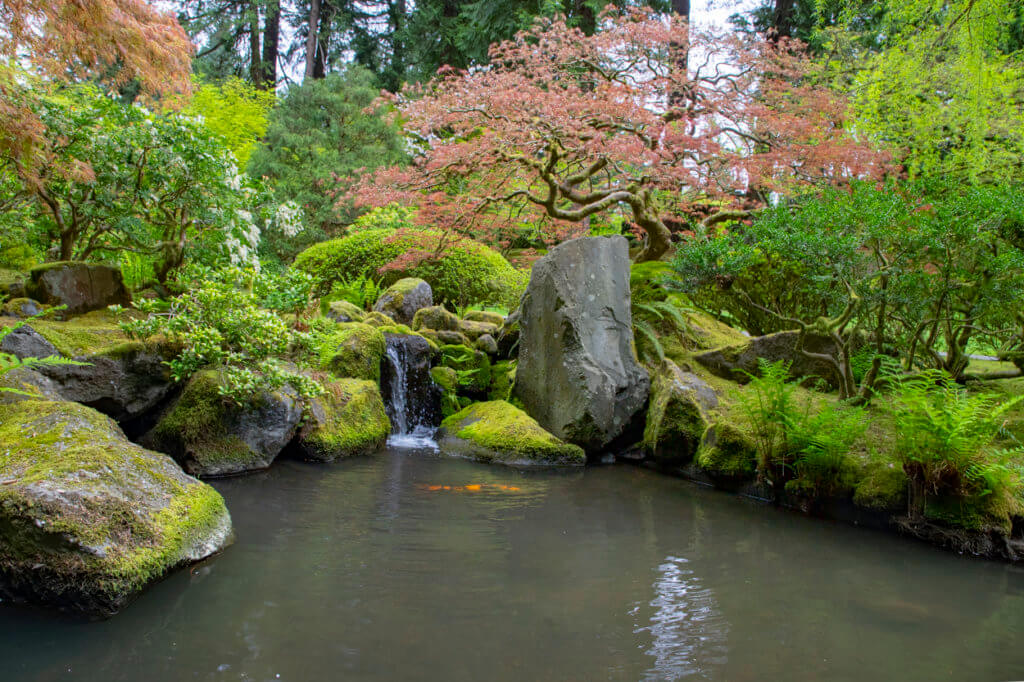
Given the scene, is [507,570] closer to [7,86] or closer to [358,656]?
[358,656]

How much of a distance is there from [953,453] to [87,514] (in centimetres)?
508

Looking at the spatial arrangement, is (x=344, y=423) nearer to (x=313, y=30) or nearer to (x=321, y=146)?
(x=321, y=146)

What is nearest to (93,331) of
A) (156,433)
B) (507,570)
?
(156,433)

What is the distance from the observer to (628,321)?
7094 mm

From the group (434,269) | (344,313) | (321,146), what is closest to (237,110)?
(321,146)

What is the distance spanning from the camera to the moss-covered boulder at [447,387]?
25.4 feet

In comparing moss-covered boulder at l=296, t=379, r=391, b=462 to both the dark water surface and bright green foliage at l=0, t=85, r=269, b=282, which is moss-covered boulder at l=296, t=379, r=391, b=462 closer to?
the dark water surface

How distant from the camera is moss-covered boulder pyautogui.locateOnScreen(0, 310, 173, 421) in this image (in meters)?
4.88

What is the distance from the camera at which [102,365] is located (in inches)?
201

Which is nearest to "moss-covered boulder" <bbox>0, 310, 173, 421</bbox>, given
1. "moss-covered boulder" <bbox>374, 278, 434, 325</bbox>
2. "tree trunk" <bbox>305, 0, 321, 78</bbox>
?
"moss-covered boulder" <bbox>374, 278, 434, 325</bbox>

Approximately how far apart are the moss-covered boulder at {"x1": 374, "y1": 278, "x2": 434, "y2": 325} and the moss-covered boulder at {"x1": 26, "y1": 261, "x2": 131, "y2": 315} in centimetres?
336

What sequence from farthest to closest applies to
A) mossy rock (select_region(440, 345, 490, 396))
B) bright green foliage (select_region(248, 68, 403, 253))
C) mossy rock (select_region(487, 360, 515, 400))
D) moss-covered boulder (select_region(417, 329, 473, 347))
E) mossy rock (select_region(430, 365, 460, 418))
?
bright green foliage (select_region(248, 68, 403, 253)) < moss-covered boulder (select_region(417, 329, 473, 347)) < mossy rock (select_region(440, 345, 490, 396)) < mossy rock (select_region(487, 360, 515, 400)) < mossy rock (select_region(430, 365, 460, 418))

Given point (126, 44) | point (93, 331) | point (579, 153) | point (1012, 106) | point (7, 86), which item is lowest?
point (93, 331)

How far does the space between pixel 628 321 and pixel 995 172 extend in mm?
5560
